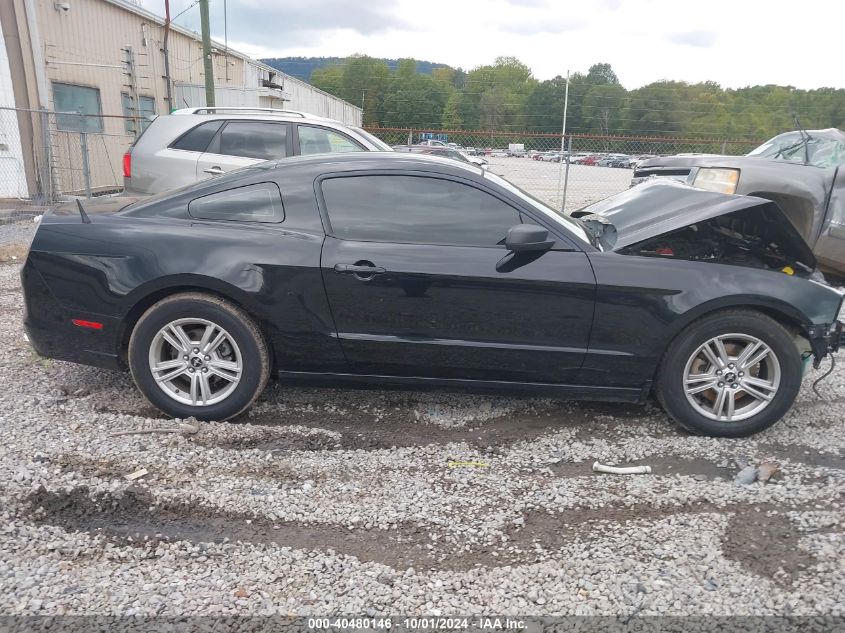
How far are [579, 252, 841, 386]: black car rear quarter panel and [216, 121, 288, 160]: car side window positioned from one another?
537 cm

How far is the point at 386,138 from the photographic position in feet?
66.8

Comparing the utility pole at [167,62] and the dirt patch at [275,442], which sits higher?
the utility pole at [167,62]

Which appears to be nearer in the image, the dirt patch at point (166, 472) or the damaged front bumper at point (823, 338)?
the dirt patch at point (166, 472)

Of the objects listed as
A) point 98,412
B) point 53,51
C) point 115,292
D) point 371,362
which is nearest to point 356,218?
point 371,362

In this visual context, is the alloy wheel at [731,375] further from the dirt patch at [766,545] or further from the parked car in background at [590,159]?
the parked car in background at [590,159]

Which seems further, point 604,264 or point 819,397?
point 819,397

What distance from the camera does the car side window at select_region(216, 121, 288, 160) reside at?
7676 mm

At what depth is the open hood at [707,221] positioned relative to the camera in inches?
142

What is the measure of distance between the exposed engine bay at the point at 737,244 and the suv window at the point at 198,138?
5789mm

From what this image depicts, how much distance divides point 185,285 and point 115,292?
389mm

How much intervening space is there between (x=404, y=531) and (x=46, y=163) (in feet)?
40.1

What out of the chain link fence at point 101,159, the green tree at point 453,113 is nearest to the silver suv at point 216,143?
the chain link fence at point 101,159

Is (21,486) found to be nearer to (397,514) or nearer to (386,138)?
(397,514)

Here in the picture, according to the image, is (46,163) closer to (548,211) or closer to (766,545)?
(548,211)
